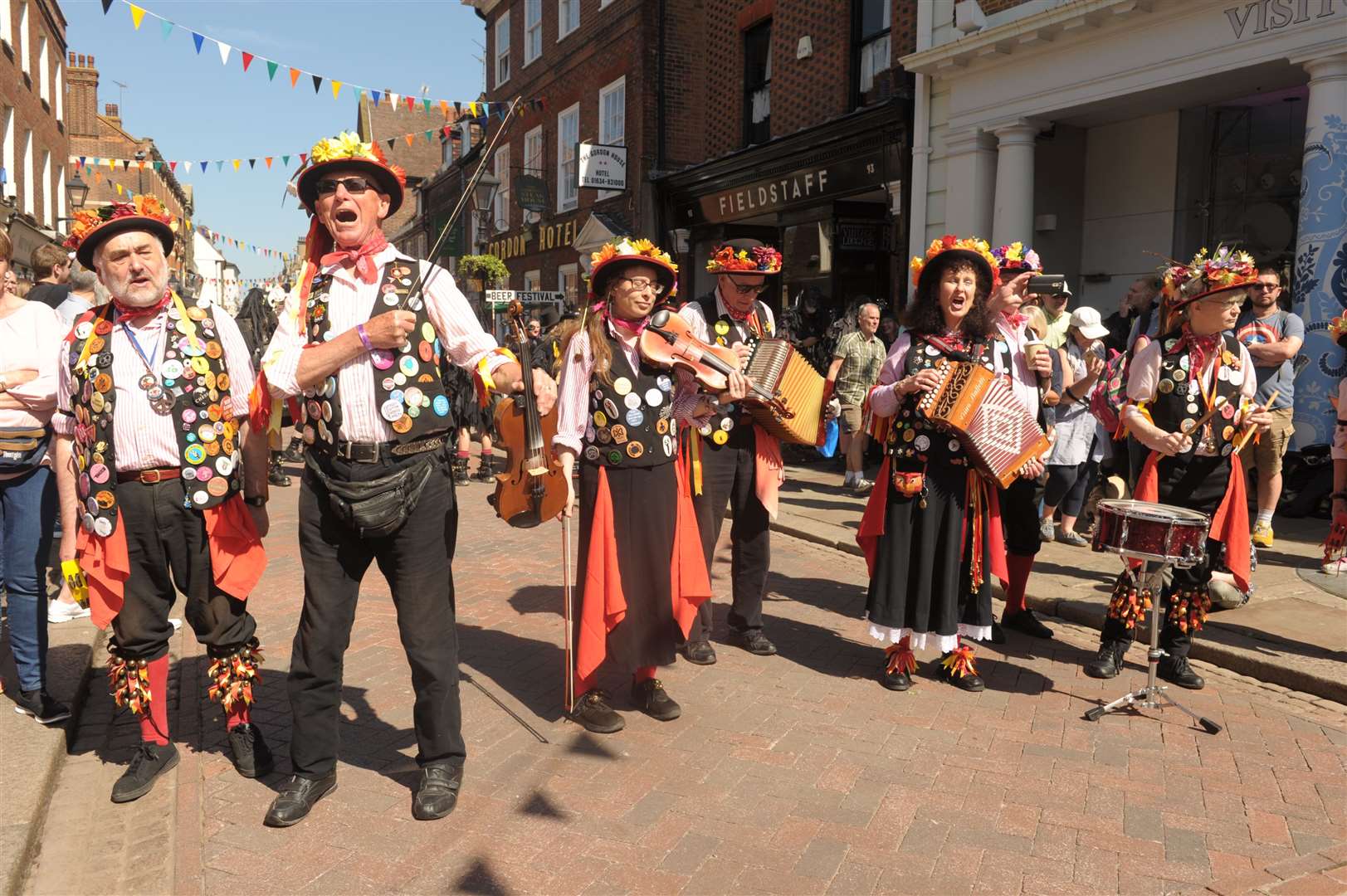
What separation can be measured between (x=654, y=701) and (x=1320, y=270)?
7.63m

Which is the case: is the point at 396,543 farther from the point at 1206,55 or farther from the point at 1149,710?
the point at 1206,55

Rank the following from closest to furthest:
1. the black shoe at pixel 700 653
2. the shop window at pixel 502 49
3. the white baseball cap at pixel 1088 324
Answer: the black shoe at pixel 700 653, the white baseball cap at pixel 1088 324, the shop window at pixel 502 49

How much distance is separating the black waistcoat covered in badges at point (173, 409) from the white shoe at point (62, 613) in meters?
2.71

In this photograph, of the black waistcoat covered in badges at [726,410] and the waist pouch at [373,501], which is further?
the black waistcoat covered in badges at [726,410]

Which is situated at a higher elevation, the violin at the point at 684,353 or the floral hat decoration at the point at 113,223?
the floral hat decoration at the point at 113,223

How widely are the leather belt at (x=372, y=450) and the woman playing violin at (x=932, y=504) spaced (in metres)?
2.37

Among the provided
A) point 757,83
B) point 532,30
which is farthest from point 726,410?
point 532,30

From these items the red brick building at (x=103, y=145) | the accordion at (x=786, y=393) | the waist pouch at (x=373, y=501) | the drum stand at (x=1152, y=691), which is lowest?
the drum stand at (x=1152, y=691)

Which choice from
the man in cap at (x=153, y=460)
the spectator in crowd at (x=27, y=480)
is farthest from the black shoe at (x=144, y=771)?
the spectator in crowd at (x=27, y=480)

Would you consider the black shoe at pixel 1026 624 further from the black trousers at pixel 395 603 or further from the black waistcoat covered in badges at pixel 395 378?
the black waistcoat covered in badges at pixel 395 378

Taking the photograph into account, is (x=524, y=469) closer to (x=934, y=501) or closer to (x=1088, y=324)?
(x=934, y=501)

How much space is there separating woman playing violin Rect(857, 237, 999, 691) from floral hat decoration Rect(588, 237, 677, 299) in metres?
1.23

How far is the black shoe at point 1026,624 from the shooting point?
5.82 m

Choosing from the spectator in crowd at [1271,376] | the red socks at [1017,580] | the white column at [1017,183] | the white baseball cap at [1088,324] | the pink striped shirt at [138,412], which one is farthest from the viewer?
the white column at [1017,183]
